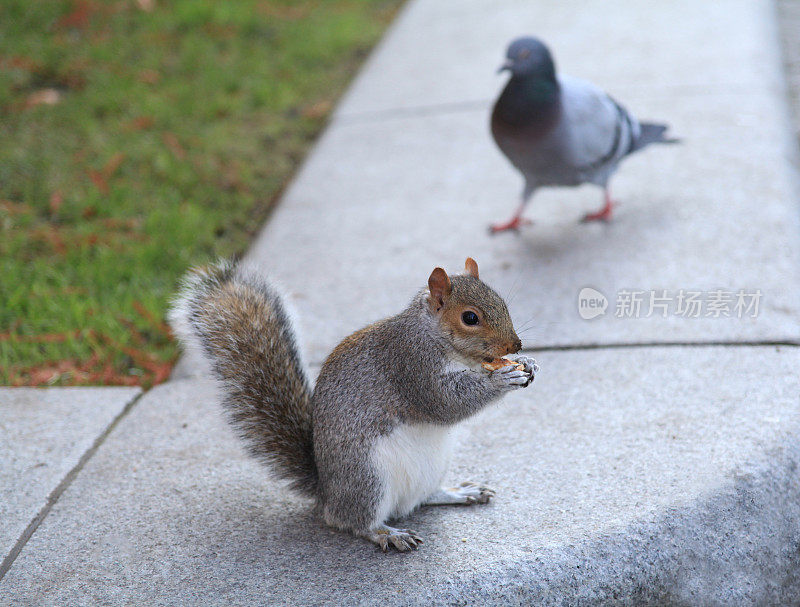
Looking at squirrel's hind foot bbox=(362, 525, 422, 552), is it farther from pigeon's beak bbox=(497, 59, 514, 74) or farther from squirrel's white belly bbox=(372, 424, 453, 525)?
pigeon's beak bbox=(497, 59, 514, 74)

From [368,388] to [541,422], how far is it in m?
0.83

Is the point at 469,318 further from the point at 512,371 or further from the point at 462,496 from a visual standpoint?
the point at 462,496

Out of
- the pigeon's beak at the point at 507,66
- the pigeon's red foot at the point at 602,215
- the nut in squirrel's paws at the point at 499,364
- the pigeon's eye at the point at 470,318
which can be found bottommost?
the pigeon's red foot at the point at 602,215

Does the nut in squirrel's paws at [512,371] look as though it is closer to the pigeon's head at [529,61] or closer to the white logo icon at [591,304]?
the white logo icon at [591,304]

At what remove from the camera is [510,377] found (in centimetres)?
212

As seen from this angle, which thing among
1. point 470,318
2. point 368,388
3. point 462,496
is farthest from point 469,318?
point 462,496

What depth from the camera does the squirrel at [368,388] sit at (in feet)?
7.11

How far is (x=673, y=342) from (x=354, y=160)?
2.44 meters

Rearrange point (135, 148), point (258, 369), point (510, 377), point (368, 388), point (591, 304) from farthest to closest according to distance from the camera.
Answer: point (135, 148) < point (591, 304) < point (258, 369) < point (368, 388) < point (510, 377)

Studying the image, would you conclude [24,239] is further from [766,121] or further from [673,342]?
[766,121]

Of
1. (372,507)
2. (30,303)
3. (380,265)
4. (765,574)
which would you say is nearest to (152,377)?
(30,303)

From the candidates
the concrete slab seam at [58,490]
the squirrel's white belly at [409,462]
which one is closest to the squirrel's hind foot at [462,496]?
the squirrel's white belly at [409,462]

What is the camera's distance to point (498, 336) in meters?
2.16

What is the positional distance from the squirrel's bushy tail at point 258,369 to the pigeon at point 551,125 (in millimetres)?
1732
